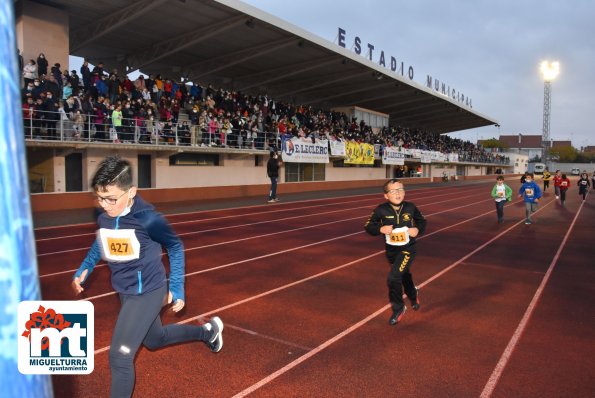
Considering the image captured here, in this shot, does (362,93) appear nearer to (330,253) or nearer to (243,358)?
(330,253)

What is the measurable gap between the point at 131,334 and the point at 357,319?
3.34 meters

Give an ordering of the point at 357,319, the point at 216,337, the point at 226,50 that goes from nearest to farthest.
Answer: the point at 216,337 < the point at 357,319 < the point at 226,50

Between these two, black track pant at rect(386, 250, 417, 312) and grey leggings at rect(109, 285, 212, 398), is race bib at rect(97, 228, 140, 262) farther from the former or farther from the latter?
black track pant at rect(386, 250, 417, 312)

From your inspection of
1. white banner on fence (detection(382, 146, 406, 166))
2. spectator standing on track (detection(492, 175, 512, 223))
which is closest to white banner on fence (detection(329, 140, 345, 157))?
white banner on fence (detection(382, 146, 406, 166))

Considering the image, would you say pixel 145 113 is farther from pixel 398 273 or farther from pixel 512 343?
pixel 512 343

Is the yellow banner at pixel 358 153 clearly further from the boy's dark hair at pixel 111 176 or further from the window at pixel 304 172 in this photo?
the boy's dark hair at pixel 111 176

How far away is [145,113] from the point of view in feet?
60.1

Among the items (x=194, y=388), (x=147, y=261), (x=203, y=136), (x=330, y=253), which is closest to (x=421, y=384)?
(x=194, y=388)

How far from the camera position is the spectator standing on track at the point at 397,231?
5098 millimetres

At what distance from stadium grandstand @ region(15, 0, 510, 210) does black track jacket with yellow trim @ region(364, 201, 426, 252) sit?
44.4ft

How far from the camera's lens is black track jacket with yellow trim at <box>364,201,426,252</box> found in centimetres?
A: 514

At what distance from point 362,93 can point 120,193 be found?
115ft

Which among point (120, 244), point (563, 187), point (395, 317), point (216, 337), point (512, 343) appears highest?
point (120, 244)

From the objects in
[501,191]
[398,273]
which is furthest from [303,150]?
[398,273]
